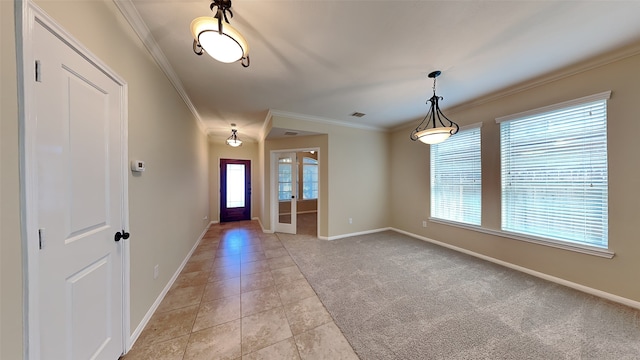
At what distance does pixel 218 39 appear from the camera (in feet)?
4.30

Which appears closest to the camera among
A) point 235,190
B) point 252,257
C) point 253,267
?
point 253,267

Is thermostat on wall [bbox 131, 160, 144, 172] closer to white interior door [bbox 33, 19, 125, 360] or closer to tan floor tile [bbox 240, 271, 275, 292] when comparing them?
white interior door [bbox 33, 19, 125, 360]

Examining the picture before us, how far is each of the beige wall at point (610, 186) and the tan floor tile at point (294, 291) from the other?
9.92 ft

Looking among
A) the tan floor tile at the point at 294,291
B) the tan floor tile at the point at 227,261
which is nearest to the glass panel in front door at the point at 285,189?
the tan floor tile at the point at 227,261

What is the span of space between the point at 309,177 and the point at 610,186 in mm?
5966

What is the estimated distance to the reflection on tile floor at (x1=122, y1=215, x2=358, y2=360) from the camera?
1.57 meters

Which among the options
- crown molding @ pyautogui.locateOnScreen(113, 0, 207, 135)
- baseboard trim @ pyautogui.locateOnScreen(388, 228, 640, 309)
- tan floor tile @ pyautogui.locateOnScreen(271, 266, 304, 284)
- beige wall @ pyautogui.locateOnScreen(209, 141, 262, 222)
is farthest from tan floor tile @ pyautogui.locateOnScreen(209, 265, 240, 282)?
baseboard trim @ pyautogui.locateOnScreen(388, 228, 640, 309)

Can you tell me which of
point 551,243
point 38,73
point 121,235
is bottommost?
point 551,243

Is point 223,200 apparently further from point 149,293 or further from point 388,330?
point 388,330

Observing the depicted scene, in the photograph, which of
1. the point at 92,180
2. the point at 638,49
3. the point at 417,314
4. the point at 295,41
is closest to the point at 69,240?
the point at 92,180

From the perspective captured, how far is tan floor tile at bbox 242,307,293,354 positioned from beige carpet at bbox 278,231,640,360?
1.67 feet

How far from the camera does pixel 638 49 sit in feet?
6.57

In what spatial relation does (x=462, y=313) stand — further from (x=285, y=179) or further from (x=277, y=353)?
(x=285, y=179)

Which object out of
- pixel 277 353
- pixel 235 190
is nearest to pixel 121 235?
pixel 277 353
